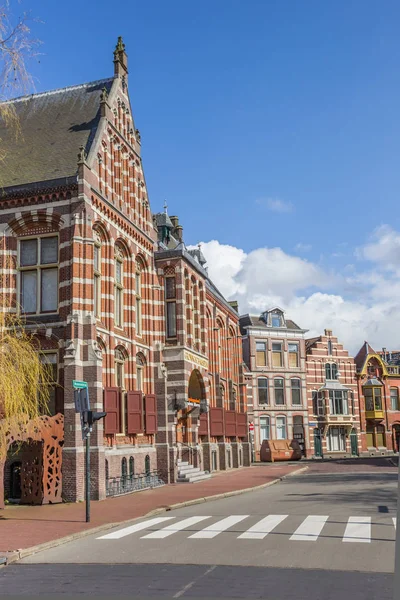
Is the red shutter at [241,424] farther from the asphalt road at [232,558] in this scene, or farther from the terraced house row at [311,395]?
the asphalt road at [232,558]

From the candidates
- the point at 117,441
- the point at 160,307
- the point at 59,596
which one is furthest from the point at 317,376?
the point at 59,596

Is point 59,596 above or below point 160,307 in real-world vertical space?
below

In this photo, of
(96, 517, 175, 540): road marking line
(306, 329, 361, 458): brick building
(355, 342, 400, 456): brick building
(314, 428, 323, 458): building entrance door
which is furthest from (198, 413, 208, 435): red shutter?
(355, 342, 400, 456): brick building

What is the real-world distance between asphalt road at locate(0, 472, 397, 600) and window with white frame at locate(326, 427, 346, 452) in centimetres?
4563

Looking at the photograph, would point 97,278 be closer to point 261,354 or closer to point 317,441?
point 261,354

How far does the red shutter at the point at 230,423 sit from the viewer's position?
40.0 m

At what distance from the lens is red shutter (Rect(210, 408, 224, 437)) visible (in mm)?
37438

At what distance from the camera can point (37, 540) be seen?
13.2 meters

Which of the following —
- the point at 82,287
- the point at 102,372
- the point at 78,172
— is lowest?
the point at 102,372

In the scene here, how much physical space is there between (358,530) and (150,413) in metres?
16.0

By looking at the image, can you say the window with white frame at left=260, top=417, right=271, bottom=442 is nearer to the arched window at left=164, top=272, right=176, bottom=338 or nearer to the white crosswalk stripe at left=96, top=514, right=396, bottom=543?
the arched window at left=164, top=272, right=176, bottom=338

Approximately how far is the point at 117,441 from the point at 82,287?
648cm

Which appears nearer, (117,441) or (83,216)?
(83,216)

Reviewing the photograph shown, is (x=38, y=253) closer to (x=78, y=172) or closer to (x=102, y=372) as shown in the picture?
(x=78, y=172)
